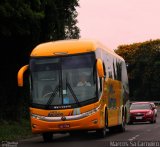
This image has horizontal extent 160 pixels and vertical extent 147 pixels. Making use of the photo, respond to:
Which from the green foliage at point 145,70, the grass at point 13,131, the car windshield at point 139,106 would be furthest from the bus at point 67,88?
the green foliage at point 145,70

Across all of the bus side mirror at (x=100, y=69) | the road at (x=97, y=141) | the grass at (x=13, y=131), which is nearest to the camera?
the road at (x=97, y=141)

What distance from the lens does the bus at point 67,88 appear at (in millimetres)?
23703

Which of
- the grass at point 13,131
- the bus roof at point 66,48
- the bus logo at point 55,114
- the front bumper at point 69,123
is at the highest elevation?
the bus roof at point 66,48

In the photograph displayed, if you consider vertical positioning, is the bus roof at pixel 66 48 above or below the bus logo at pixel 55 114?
above

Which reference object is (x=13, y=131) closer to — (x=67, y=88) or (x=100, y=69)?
(x=67, y=88)

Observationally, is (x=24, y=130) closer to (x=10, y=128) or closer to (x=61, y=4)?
(x=10, y=128)

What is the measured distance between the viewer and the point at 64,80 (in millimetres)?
24094

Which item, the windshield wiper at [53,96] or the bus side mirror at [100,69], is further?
the windshield wiper at [53,96]

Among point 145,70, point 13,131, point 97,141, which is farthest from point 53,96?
point 145,70

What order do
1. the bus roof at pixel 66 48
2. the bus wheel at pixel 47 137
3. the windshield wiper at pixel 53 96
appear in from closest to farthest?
the windshield wiper at pixel 53 96 < the bus roof at pixel 66 48 < the bus wheel at pixel 47 137

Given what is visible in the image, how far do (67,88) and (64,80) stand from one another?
1.06 ft

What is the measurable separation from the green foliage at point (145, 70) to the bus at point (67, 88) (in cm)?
8442

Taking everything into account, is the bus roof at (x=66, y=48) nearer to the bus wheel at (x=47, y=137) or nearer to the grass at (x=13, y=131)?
the bus wheel at (x=47, y=137)

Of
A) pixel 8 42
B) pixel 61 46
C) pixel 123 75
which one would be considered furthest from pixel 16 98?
pixel 61 46
